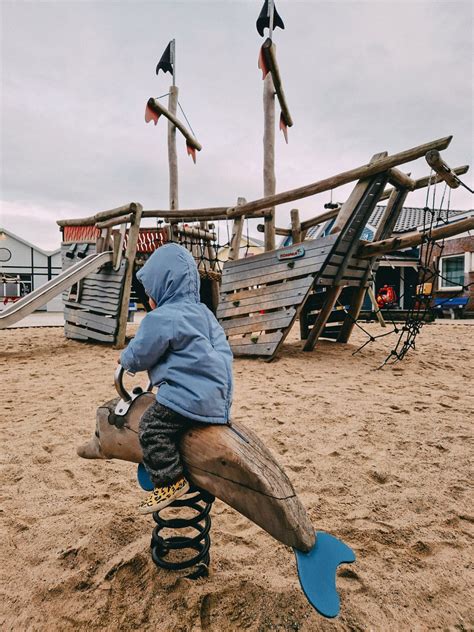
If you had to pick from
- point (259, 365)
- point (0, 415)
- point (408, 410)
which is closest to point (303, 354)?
point (259, 365)

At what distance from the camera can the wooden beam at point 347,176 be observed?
5.68 meters

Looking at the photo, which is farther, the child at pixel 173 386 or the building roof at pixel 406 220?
the building roof at pixel 406 220

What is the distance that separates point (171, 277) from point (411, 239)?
563 cm

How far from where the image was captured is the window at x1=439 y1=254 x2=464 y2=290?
58.5ft

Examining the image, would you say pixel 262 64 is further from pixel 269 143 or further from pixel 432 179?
pixel 432 179

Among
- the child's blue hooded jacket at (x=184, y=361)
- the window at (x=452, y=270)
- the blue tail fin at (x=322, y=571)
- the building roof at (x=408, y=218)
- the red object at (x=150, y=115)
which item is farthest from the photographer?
the building roof at (x=408, y=218)

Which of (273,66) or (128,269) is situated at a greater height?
(273,66)

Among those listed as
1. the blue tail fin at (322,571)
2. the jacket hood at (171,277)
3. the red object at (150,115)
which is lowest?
the blue tail fin at (322,571)

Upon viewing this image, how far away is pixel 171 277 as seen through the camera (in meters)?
1.69

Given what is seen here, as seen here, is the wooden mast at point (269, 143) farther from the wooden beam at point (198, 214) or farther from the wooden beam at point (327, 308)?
the wooden beam at point (327, 308)

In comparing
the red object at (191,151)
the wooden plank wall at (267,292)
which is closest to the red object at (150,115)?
the red object at (191,151)

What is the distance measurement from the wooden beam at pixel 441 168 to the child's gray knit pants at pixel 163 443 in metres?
5.52

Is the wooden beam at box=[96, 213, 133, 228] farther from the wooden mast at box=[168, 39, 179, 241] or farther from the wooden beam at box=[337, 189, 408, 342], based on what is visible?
the wooden beam at box=[337, 189, 408, 342]

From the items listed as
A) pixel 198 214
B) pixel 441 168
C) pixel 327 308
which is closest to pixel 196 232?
pixel 198 214
